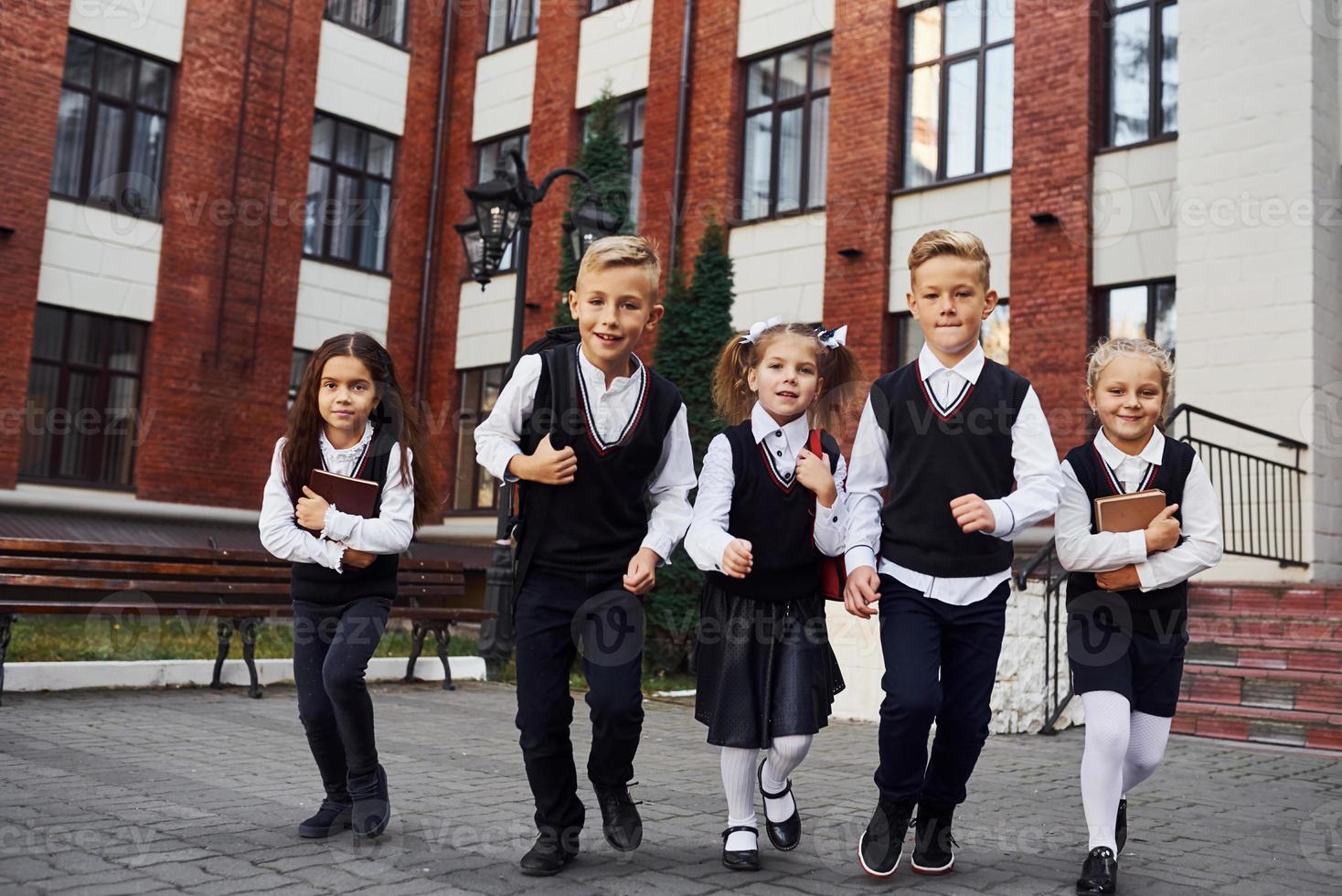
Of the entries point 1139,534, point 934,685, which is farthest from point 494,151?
point 934,685

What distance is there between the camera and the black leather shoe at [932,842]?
13.1ft

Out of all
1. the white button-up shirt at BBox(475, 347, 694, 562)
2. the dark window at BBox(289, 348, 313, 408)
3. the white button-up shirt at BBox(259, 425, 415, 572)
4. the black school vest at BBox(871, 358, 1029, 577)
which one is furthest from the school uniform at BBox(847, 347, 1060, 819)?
the dark window at BBox(289, 348, 313, 408)

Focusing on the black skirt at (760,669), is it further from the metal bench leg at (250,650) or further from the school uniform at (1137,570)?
the metal bench leg at (250,650)

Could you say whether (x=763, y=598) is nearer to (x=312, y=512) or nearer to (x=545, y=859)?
(x=545, y=859)

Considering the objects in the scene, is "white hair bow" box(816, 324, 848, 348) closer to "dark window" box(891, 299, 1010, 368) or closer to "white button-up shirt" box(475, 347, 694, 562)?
"white button-up shirt" box(475, 347, 694, 562)

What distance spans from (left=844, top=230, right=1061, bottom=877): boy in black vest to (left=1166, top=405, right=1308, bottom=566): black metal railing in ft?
24.1

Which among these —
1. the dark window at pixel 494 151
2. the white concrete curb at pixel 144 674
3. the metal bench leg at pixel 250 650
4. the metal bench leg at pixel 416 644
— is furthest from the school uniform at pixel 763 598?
the dark window at pixel 494 151

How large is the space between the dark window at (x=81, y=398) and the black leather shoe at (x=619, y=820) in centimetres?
1424

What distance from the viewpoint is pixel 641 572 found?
3.88 meters

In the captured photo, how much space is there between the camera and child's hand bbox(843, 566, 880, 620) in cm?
388

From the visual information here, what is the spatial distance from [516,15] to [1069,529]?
18.3m

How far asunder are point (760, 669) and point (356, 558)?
1456 millimetres

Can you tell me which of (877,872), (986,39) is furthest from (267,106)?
(877,872)

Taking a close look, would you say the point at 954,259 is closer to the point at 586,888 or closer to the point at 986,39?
the point at 586,888
